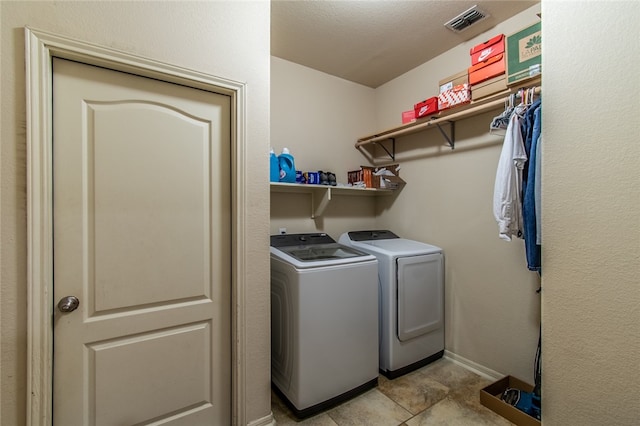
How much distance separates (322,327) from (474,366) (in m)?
1.43

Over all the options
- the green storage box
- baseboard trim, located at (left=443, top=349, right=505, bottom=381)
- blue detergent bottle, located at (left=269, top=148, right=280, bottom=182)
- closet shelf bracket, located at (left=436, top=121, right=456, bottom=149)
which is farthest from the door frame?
baseboard trim, located at (left=443, top=349, right=505, bottom=381)

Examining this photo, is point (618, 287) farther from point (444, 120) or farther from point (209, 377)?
point (209, 377)

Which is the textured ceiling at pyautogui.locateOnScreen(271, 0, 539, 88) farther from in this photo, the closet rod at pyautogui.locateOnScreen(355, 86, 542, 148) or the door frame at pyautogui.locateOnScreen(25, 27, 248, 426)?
the door frame at pyautogui.locateOnScreen(25, 27, 248, 426)

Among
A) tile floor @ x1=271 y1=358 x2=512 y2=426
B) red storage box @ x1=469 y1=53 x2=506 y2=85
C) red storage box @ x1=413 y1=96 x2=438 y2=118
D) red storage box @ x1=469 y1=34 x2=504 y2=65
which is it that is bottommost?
tile floor @ x1=271 y1=358 x2=512 y2=426

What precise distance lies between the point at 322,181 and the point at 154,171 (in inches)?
57.0

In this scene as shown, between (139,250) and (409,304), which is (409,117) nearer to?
(409,304)

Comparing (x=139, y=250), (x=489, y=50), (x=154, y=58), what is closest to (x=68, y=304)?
(x=139, y=250)

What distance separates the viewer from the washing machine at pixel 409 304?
2232 mm

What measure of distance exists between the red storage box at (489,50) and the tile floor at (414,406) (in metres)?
2.33

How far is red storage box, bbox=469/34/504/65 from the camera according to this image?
1897 mm

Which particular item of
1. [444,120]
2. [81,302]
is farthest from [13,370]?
[444,120]

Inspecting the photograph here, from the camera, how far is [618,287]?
0.97 meters

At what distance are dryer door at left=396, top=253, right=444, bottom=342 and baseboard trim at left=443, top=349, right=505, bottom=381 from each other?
0.28 m

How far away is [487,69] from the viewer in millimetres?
1967
